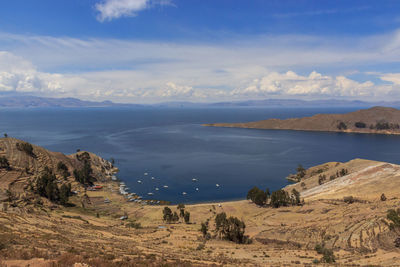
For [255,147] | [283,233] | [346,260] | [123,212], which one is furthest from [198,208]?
[255,147]

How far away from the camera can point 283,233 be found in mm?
45469

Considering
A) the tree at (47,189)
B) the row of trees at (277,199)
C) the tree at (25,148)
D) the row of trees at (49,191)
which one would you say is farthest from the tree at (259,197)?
the tree at (25,148)

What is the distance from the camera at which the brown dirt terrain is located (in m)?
24.2

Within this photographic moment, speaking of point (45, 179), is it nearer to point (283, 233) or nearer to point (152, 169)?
point (152, 169)

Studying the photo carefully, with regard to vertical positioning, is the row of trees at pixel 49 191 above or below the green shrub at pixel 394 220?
below

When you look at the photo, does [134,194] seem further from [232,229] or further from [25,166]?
[232,229]

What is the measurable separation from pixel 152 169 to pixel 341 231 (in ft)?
312

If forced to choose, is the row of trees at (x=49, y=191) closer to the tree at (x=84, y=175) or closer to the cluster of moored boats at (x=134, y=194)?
the cluster of moored boats at (x=134, y=194)

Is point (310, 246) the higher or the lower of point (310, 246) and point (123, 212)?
the higher

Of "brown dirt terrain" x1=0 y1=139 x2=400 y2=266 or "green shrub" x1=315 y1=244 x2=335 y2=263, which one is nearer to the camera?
"brown dirt terrain" x1=0 y1=139 x2=400 y2=266

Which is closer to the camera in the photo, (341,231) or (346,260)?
(346,260)

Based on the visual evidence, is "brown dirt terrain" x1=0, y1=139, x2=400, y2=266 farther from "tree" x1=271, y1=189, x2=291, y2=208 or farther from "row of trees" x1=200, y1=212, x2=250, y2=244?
"tree" x1=271, y1=189, x2=291, y2=208

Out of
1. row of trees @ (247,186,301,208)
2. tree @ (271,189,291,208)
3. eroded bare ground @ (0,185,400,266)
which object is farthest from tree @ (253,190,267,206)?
eroded bare ground @ (0,185,400,266)

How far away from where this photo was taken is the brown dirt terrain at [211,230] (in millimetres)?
24219
